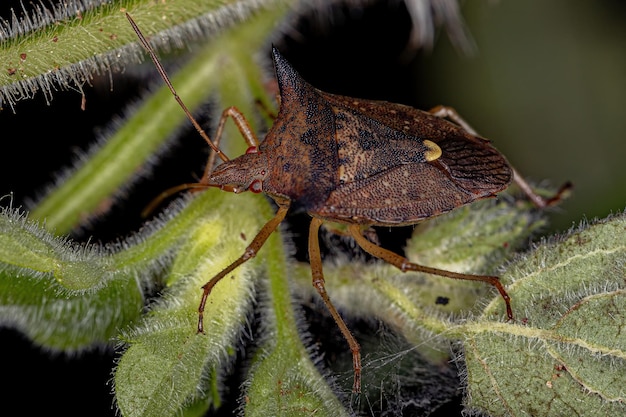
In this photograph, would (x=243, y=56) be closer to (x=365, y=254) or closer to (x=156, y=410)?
(x=365, y=254)

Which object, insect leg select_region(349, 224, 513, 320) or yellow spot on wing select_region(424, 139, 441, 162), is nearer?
insect leg select_region(349, 224, 513, 320)

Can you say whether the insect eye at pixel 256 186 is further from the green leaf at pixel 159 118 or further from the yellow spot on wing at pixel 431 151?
the yellow spot on wing at pixel 431 151

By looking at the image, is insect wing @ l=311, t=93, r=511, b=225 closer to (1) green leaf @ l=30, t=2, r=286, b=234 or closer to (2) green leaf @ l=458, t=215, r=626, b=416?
(1) green leaf @ l=30, t=2, r=286, b=234

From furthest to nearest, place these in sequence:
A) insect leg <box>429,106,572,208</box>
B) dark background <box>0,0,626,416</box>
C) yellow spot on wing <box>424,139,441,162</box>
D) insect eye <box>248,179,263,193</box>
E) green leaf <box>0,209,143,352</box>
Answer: dark background <box>0,0,626,416</box>, insect leg <box>429,106,572,208</box>, yellow spot on wing <box>424,139,441,162</box>, insect eye <box>248,179,263,193</box>, green leaf <box>0,209,143,352</box>

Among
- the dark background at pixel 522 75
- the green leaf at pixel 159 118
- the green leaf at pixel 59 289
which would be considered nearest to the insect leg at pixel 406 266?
the green leaf at pixel 159 118

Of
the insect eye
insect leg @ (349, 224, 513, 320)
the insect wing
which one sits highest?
the insect eye

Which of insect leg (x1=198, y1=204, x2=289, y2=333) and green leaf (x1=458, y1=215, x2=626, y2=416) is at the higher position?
insect leg (x1=198, y1=204, x2=289, y2=333)

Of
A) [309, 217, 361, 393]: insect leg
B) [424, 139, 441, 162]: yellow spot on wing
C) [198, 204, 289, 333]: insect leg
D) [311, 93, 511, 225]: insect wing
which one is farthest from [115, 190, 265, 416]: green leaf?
[424, 139, 441, 162]: yellow spot on wing
